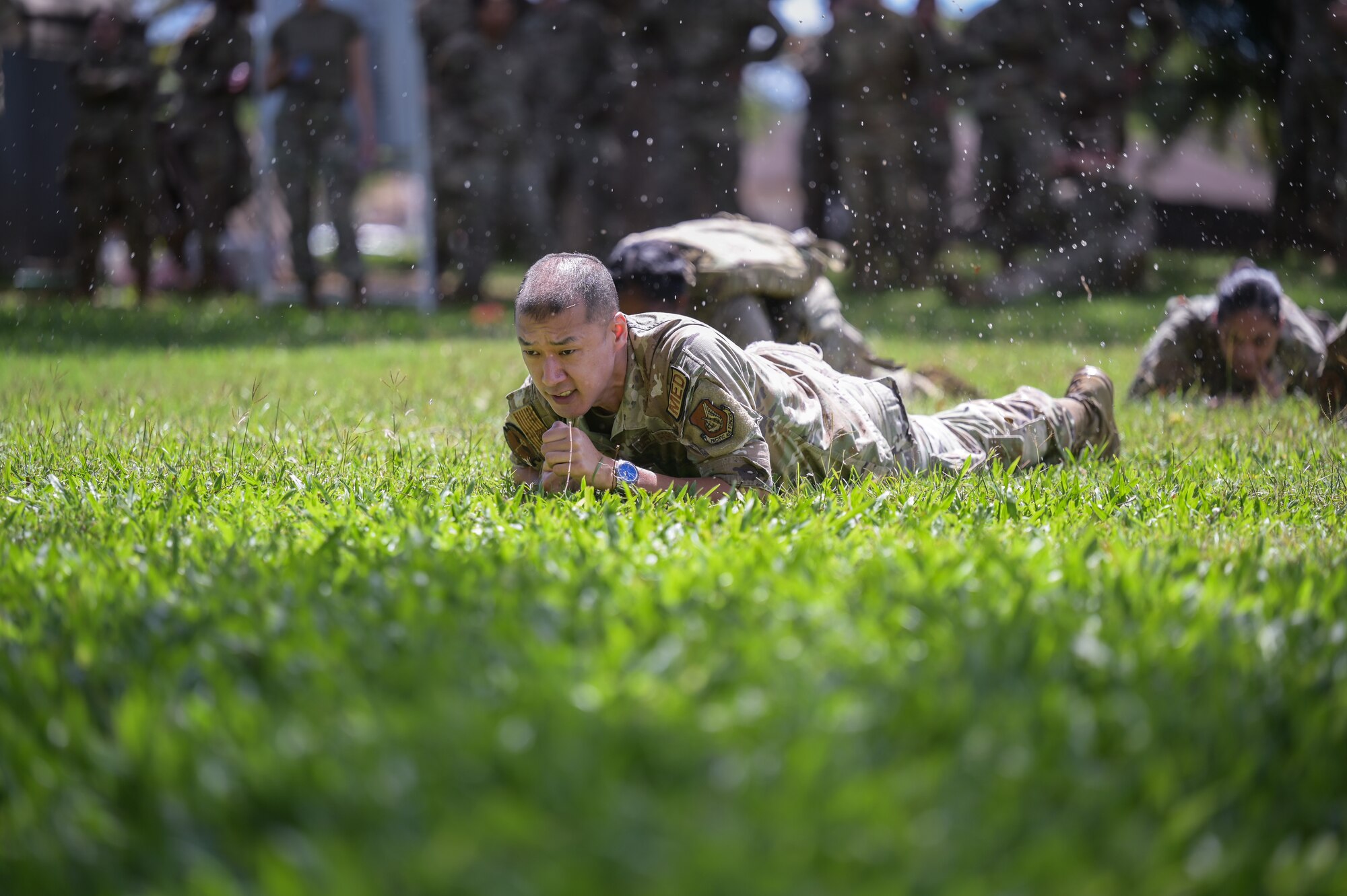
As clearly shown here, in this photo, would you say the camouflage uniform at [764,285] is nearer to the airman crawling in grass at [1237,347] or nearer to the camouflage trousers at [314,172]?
the airman crawling in grass at [1237,347]

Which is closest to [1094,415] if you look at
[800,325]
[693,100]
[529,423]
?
[800,325]

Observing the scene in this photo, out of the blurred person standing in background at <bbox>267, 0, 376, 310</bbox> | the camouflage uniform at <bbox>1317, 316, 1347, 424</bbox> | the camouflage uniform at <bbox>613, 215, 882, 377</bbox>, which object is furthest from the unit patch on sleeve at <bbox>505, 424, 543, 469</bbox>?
the blurred person standing in background at <bbox>267, 0, 376, 310</bbox>

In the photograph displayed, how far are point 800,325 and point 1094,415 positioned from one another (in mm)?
1422

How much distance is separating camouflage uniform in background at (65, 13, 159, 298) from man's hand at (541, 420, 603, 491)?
1014 centimetres

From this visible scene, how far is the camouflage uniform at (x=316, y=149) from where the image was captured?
11805 mm

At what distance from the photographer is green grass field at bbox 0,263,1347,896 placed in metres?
1.64

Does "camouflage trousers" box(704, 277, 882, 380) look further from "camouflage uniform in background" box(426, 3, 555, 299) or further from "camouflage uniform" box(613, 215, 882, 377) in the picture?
"camouflage uniform in background" box(426, 3, 555, 299)

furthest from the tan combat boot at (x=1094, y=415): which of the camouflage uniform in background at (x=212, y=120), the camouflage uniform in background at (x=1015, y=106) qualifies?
the camouflage uniform in background at (x=212, y=120)

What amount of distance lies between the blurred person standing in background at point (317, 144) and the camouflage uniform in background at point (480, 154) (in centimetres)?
175

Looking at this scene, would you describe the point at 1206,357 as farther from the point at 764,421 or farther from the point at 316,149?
the point at 316,149

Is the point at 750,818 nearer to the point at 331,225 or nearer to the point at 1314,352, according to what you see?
the point at 1314,352

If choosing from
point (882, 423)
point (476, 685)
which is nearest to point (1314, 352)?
point (882, 423)

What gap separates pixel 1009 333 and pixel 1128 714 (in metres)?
8.52

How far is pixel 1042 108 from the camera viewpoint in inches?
591
